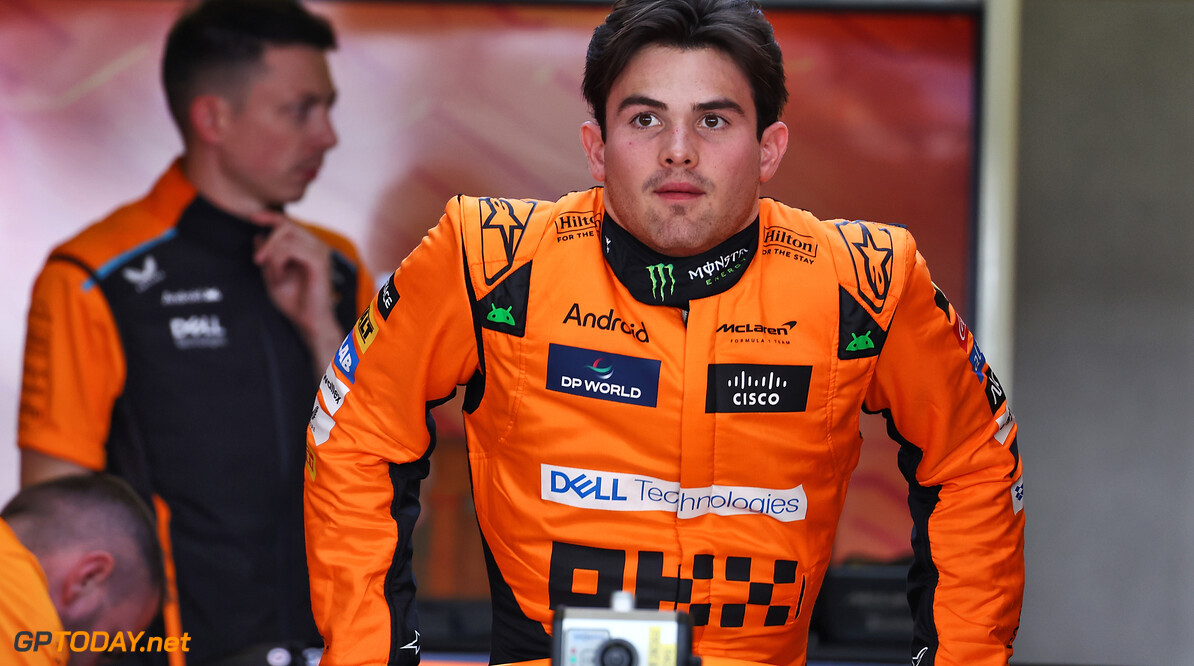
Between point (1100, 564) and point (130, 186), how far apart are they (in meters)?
2.96

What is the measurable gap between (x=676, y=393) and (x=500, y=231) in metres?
0.36

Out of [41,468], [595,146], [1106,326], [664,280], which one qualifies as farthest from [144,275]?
[1106,326]

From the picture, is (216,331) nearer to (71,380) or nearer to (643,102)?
(71,380)

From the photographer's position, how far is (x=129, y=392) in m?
2.66

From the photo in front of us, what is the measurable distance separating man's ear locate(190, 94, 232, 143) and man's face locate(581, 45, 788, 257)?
5.55ft

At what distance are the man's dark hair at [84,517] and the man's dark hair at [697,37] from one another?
74.0 inches

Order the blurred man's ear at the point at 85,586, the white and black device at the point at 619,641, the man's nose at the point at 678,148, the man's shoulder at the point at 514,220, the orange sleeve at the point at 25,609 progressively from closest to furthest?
the white and black device at the point at 619,641 < the man's nose at the point at 678,148 < the man's shoulder at the point at 514,220 < the orange sleeve at the point at 25,609 < the blurred man's ear at the point at 85,586

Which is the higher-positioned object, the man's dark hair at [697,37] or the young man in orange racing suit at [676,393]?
the man's dark hair at [697,37]

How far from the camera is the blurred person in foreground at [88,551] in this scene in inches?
104

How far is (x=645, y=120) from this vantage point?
4.66ft

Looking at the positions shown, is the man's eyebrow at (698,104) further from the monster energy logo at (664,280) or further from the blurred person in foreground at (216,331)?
the blurred person in foreground at (216,331)

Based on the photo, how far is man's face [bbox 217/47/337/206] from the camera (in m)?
2.75

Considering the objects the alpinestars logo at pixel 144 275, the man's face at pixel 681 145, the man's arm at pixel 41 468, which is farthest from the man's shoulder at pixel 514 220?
the man's arm at pixel 41 468

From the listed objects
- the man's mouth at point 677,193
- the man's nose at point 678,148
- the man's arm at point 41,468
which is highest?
the man's nose at point 678,148
